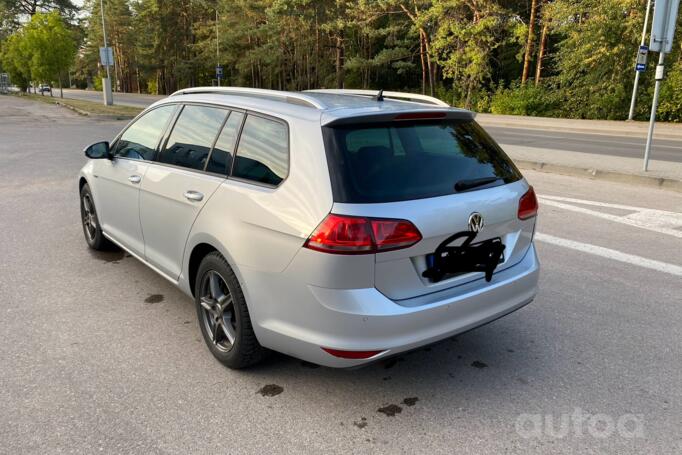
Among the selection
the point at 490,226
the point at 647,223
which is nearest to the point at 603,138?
the point at 647,223

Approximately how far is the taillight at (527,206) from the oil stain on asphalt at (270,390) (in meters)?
1.80

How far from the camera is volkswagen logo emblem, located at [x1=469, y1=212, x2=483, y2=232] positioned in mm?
2957

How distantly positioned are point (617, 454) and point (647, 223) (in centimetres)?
515

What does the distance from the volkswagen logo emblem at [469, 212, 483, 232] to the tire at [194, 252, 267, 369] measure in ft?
4.44

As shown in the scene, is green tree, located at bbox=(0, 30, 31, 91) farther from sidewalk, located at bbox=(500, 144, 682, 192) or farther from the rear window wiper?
the rear window wiper

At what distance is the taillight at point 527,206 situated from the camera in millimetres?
3345

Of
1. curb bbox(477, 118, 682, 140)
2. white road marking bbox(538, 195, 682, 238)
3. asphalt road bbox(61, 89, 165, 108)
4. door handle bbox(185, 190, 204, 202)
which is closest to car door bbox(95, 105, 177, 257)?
door handle bbox(185, 190, 204, 202)

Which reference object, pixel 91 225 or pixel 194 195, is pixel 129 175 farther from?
pixel 91 225

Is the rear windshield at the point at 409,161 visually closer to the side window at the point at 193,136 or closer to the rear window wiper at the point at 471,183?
the rear window wiper at the point at 471,183

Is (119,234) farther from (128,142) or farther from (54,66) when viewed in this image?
(54,66)

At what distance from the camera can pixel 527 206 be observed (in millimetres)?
3418

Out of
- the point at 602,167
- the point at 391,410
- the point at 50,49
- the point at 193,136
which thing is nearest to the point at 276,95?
the point at 193,136

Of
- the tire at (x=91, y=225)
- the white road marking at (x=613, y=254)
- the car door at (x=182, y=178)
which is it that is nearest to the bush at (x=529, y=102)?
the white road marking at (x=613, y=254)

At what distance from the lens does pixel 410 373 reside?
3312 millimetres
